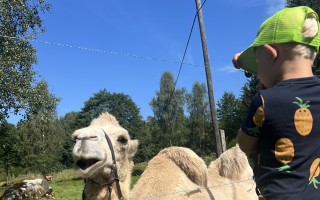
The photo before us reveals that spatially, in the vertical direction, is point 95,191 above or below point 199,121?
below

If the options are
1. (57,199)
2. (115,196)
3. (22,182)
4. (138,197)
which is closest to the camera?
(115,196)

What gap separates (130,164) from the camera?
147 inches

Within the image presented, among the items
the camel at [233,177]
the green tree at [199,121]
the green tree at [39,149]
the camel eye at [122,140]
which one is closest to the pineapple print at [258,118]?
the camel eye at [122,140]

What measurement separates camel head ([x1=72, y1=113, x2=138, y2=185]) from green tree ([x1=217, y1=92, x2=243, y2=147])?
48255 mm

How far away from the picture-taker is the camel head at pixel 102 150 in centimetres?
297

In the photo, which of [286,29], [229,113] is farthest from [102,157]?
[229,113]

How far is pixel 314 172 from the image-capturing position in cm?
142

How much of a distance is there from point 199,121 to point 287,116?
51.9m

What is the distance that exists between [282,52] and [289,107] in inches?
8.4

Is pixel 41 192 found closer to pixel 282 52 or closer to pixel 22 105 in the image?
pixel 22 105

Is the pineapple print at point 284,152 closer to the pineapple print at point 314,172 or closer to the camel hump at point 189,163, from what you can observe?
the pineapple print at point 314,172

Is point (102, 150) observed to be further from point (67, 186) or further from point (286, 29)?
point (67, 186)

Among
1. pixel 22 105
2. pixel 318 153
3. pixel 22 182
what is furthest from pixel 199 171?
pixel 22 182

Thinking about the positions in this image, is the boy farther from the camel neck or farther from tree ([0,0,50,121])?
tree ([0,0,50,121])
